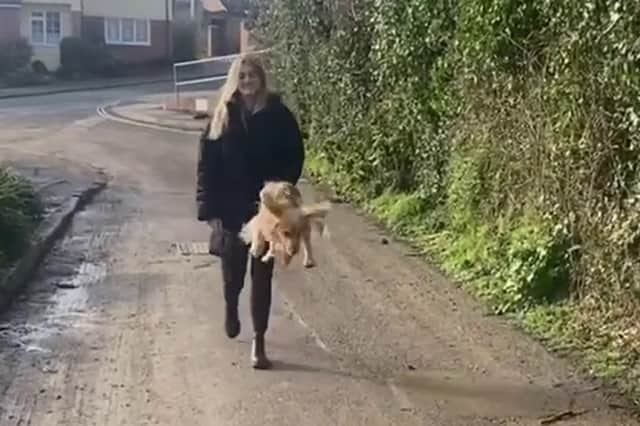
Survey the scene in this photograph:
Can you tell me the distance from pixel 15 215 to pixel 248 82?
4.63 m

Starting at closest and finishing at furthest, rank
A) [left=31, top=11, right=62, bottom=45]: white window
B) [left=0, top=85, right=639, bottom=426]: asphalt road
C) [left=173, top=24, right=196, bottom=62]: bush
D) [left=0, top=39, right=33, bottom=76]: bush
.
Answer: [left=0, top=85, right=639, bottom=426]: asphalt road < [left=0, top=39, right=33, bottom=76]: bush < [left=31, top=11, right=62, bottom=45]: white window < [left=173, top=24, right=196, bottom=62]: bush

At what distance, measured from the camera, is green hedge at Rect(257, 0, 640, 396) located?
23.9 feet

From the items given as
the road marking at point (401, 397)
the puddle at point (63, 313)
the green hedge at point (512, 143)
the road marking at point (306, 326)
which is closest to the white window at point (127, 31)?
the green hedge at point (512, 143)

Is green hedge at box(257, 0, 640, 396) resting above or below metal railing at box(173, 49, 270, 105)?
above

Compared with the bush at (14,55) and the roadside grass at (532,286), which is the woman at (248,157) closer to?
the roadside grass at (532,286)

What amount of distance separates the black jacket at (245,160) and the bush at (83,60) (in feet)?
151

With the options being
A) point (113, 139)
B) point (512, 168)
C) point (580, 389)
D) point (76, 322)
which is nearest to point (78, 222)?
point (76, 322)

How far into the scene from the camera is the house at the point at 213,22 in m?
63.4

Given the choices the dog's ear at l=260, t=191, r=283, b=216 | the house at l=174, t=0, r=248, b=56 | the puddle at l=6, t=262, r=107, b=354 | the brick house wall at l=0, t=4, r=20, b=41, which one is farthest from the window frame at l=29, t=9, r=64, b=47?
the dog's ear at l=260, t=191, r=283, b=216

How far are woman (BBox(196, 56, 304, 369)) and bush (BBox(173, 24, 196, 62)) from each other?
2072 inches

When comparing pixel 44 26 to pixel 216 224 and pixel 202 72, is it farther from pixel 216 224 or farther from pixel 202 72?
pixel 216 224

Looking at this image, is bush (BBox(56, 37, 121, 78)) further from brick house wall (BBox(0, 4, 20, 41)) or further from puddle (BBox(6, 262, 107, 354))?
puddle (BBox(6, 262, 107, 354))

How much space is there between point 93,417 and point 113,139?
64.8 ft

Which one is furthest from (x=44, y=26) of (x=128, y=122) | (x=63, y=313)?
(x=63, y=313)
